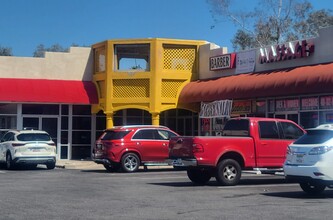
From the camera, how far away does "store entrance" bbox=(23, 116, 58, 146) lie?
104ft

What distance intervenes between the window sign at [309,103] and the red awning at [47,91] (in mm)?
12084

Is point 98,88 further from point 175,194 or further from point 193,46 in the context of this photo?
point 175,194

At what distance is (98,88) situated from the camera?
107 ft

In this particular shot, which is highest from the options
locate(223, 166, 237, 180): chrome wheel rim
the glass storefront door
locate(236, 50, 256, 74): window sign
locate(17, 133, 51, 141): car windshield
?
locate(236, 50, 256, 74): window sign

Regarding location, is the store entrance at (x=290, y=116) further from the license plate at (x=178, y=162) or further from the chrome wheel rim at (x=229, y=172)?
the license plate at (x=178, y=162)

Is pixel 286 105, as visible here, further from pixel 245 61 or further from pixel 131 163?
pixel 131 163

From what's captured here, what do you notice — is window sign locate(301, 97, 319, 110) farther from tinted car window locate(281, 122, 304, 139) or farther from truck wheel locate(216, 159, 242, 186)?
truck wheel locate(216, 159, 242, 186)

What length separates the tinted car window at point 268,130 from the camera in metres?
17.5

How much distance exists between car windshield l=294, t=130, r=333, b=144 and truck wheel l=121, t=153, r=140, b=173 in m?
9.82

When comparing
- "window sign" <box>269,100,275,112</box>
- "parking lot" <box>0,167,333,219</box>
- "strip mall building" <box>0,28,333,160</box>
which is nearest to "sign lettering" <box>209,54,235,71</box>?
"strip mall building" <box>0,28,333,160</box>

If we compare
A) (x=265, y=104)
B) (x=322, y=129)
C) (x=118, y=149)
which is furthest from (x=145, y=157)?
(x=322, y=129)

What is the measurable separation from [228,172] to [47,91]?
54.5ft

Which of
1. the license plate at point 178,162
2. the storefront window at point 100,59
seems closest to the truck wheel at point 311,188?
the license plate at point 178,162

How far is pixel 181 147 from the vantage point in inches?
668
